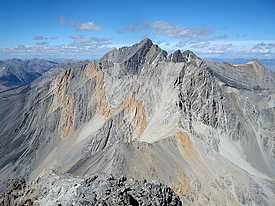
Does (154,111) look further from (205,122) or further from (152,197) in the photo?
(152,197)

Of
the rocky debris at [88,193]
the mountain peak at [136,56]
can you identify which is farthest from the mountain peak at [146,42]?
the rocky debris at [88,193]

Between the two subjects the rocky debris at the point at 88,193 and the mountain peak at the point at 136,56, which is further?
the mountain peak at the point at 136,56

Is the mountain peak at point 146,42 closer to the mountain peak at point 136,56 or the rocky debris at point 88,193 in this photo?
the mountain peak at point 136,56

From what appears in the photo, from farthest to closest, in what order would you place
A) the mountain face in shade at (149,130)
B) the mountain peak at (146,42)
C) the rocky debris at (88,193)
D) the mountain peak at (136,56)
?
1. the mountain peak at (146,42)
2. the mountain peak at (136,56)
3. the mountain face in shade at (149,130)
4. the rocky debris at (88,193)

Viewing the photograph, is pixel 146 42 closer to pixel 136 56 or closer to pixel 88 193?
pixel 136 56

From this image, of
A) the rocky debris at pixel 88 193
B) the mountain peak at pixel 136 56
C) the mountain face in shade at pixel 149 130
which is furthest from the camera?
the mountain peak at pixel 136 56

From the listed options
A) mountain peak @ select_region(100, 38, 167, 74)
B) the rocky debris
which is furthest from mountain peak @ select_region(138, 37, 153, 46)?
the rocky debris

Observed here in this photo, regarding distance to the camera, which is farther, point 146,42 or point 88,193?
point 146,42

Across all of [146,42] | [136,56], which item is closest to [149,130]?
[136,56]
